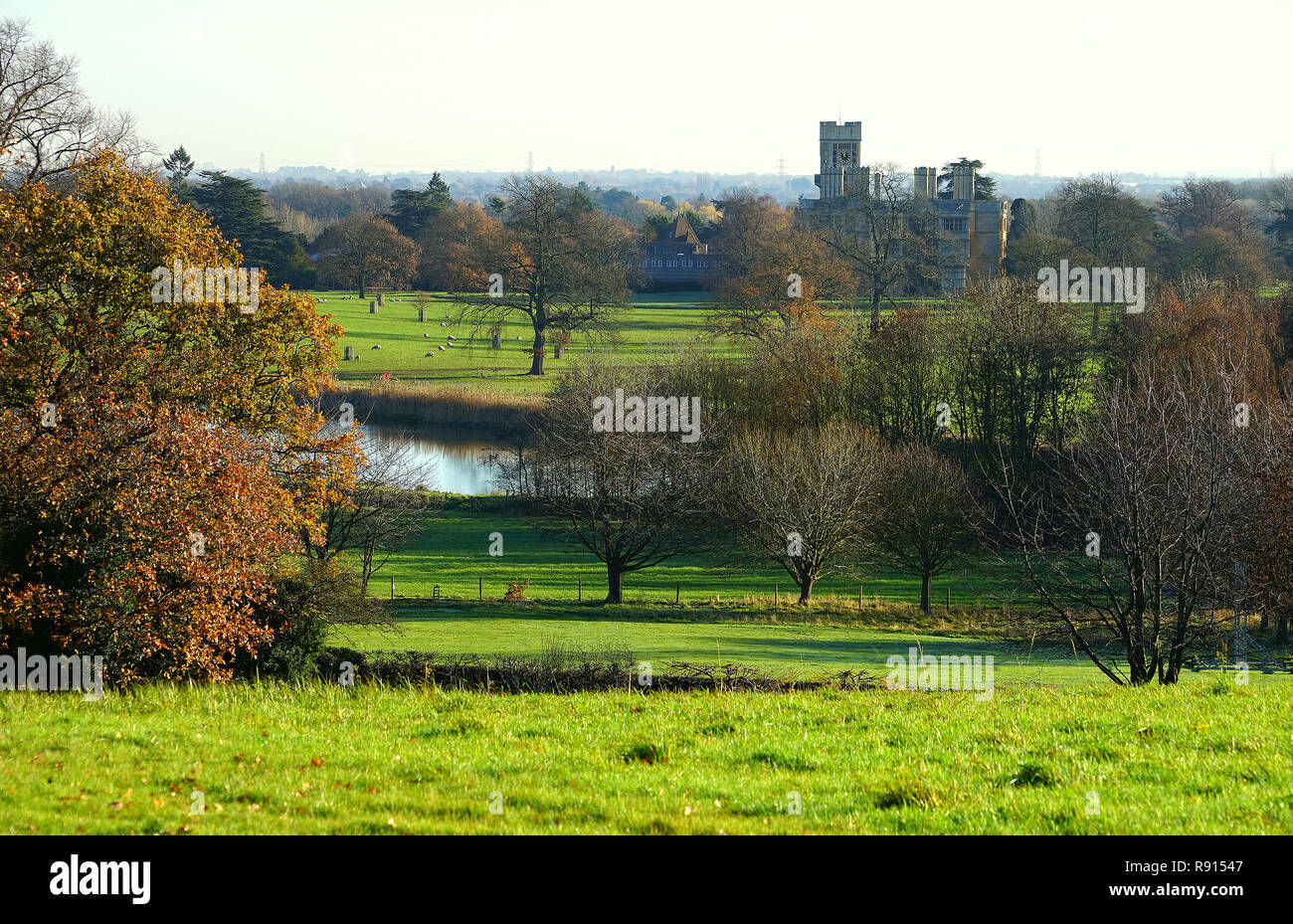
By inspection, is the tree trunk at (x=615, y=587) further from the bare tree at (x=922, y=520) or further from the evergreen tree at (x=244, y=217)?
the evergreen tree at (x=244, y=217)

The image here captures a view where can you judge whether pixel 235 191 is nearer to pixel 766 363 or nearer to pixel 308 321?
pixel 766 363

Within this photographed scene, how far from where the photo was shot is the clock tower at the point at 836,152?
396 feet

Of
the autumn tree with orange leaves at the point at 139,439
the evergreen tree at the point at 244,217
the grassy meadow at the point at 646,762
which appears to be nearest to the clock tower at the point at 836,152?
the evergreen tree at the point at 244,217

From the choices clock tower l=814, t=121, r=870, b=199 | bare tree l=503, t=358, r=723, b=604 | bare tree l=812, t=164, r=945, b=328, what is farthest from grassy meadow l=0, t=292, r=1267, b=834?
clock tower l=814, t=121, r=870, b=199

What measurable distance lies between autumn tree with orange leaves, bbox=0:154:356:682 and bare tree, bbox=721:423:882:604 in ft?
54.0

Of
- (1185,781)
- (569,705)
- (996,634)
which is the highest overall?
(1185,781)

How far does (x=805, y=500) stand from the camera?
3906 cm

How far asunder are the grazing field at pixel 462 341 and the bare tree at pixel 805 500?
24.6 metres

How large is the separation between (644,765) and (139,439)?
13252 millimetres

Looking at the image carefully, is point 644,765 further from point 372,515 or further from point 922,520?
point 922,520

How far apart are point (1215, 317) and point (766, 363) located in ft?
64.2
